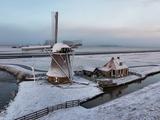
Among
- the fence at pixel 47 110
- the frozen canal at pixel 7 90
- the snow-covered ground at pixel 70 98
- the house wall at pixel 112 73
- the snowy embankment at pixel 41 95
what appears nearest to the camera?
the fence at pixel 47 110

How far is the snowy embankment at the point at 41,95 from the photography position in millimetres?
25641

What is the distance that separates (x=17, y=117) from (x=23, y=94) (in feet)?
→ 28.7

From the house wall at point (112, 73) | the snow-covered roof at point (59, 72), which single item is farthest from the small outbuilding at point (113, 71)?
the snow-covered roof at point (59, 72)

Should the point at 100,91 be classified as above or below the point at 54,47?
below

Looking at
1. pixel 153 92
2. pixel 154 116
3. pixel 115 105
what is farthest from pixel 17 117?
pixel 153 92

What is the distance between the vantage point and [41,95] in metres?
31.3

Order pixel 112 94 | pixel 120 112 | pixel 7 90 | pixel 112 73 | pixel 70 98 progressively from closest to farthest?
pixel 120 112, pixel 70 98, pixel 112 94, pixel 7 90, pixel 112 73

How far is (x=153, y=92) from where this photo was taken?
31.4 metres

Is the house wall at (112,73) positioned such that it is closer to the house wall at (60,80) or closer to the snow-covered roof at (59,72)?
the house wall at (60,80)

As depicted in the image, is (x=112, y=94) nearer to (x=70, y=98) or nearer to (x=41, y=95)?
(x=70, y=98)

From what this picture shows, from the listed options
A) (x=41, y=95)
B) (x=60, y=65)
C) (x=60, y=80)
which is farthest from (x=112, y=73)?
(x=41, y=95)

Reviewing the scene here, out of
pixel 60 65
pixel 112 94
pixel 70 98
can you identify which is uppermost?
pixel 60 65

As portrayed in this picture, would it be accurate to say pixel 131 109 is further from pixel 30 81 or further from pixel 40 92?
pixel 30 81

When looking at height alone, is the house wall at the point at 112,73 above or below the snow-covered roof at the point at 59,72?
below
